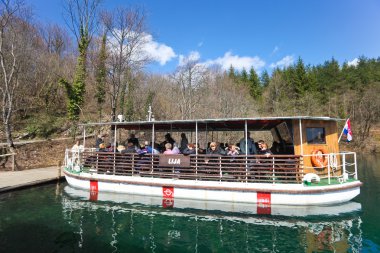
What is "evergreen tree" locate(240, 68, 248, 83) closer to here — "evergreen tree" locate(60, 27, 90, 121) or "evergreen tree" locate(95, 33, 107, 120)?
"evergreen tree" locate(95, 33, 107, 120)

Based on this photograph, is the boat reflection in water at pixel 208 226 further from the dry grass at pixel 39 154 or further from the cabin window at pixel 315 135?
the dry grass at pixel 39 154

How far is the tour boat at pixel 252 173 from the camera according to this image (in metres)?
9.84

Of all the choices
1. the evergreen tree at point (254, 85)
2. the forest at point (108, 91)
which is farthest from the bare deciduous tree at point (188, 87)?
the evergreen tree at point (254, 85)

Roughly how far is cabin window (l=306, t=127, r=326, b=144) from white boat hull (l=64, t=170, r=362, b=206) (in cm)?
175

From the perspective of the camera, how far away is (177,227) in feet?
28.0

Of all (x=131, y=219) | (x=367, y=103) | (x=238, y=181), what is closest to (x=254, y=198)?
(x=238, y=181)

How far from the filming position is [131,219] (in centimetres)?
927

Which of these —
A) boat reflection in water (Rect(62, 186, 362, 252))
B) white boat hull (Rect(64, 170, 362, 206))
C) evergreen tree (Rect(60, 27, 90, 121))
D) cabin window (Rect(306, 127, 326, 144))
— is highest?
evergreen tree (Rect(60, 27, 90, 121))

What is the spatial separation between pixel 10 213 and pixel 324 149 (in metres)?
11.3

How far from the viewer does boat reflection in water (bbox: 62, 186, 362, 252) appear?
7145mm

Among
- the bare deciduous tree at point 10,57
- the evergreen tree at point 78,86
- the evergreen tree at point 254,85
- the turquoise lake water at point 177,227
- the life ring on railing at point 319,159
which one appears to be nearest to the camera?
the turquoise lake water at point 177,227

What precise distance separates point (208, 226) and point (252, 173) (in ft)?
9.47

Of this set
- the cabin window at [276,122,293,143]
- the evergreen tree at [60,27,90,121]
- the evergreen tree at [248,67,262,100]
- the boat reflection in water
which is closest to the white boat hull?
the boat reflection in water

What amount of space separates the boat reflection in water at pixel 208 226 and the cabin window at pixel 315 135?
2.35 meters
